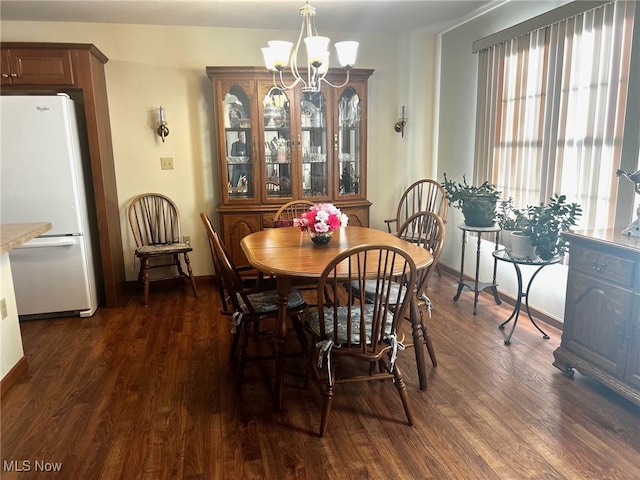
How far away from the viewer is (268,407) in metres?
2.25

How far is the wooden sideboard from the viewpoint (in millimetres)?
2102

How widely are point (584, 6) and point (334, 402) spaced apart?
271 cm

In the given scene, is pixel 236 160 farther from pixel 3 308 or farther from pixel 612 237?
pixel 612 237

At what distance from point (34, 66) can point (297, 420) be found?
3.09 metres

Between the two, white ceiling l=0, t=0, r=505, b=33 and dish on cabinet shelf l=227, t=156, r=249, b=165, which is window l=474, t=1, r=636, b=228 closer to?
white ceiling l=0, t=0, r=505, b=33

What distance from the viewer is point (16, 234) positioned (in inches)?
94.6

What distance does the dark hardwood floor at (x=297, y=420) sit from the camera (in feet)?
6.00

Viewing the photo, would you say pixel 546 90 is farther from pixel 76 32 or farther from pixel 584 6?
pixel 76 32

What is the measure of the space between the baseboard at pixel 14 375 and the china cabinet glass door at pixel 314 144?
8.14ft

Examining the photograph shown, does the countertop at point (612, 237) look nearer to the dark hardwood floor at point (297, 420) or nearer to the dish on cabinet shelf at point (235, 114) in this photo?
the dark hardwood floor at point (297, 420)

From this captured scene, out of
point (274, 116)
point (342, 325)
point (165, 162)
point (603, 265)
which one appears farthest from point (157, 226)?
point (603, 265)

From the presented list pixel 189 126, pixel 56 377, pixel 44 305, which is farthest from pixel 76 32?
pixel 56 377

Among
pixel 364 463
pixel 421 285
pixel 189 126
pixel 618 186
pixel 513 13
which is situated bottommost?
pixel 364 463

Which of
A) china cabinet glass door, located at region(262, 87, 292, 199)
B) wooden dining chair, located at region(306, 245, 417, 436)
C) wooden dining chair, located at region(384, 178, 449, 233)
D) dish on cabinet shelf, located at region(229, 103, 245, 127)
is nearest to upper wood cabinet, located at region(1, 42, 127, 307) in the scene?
dish on cabinet shelf, located at region(229, 103, 245, 127)
